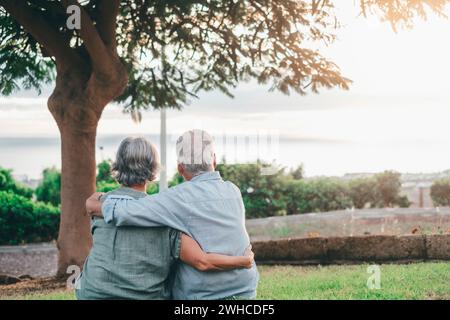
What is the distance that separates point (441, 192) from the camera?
60.2 ft

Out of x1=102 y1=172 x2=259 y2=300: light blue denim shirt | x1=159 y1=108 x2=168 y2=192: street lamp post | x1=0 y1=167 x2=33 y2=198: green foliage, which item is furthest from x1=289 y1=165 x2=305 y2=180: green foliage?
x1=102 y1=172 x2=259 y2=300: light blue denim shirt

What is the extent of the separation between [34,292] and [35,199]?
8025mm

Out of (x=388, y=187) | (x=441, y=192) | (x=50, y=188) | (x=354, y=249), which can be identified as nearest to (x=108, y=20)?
(x=354, y=249)

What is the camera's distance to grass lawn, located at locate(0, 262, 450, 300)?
722 centimetres

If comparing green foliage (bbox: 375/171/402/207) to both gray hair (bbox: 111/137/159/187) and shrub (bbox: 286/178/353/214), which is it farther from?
gray hair (bbox: 111/137/159/187)

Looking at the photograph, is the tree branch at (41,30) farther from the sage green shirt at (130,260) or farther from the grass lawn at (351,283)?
the sage green shirt at (130,260)

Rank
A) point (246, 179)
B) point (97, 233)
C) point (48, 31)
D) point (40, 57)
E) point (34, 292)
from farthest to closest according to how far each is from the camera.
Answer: point (246, 179), point (40, 57), point (48, 31), point (34, 292), point (97, 233)

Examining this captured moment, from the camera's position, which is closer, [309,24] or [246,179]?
[309,24]

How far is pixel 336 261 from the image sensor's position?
32.7 ft

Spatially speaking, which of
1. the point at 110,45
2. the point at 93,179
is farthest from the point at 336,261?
the point at 110,45

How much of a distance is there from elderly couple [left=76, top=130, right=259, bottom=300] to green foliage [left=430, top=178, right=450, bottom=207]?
15300 mm

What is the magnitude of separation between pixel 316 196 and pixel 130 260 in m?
14.2

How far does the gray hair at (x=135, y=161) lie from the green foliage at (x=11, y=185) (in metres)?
13.4
